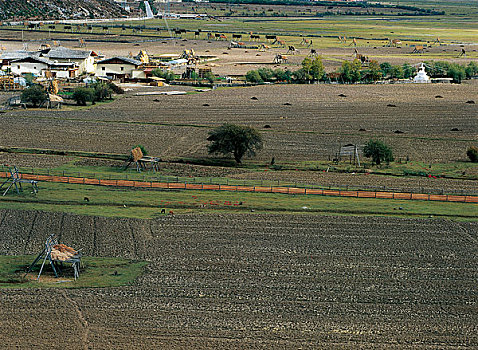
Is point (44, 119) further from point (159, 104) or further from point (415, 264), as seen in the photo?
point (415, 264)

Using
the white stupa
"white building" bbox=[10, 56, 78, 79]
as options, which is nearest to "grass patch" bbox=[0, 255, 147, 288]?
"white building" bbox=[10, 56, 78, 79]

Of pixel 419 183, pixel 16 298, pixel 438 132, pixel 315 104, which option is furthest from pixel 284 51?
pixel 16 298

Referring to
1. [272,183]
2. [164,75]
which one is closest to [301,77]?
[164,75]

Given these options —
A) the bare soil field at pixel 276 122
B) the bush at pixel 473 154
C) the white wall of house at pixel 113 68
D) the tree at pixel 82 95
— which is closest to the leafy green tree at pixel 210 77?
the bare soil field at pixel 276 122

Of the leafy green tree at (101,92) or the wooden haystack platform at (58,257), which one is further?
the leafy green tree at (101,92)

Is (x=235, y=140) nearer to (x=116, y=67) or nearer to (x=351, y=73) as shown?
(x=116, y=67)

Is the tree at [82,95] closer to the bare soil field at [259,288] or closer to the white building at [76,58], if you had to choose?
the white building at [76,58]

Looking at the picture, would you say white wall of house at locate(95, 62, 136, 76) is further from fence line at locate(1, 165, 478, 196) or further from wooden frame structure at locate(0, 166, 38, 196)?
wooden frame structure at locate(0, 166, 38, 196)
